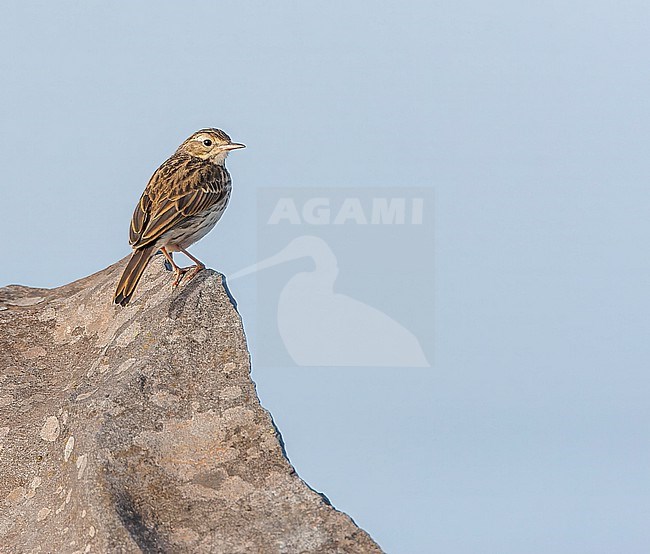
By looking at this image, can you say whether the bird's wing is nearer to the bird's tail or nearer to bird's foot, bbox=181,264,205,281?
the bird's tail

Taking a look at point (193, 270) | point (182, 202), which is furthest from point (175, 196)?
point (193, 270)

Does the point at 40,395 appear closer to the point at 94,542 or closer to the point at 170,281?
the point at 170,281

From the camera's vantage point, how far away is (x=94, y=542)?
17.7 ft

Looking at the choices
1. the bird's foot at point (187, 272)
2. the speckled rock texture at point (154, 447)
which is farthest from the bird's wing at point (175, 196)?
the speckled rock texture at point (154, 447)

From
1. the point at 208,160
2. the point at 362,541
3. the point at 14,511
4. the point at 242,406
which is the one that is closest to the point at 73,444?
the point at 14,511

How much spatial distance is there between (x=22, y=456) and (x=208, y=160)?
438cm

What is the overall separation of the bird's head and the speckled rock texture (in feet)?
9.14

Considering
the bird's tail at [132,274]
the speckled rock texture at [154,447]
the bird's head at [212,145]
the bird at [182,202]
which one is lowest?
the speckled rock texture at [154,447]

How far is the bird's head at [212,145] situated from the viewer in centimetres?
1016

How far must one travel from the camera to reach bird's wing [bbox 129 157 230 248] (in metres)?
8.97

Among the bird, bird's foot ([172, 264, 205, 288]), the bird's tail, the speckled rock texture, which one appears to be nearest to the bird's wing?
the bird

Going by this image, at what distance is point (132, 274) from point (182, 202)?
1343 mm

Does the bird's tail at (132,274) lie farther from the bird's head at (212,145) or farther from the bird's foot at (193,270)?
the bird's head at (212,145)

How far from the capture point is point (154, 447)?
6.09 m
